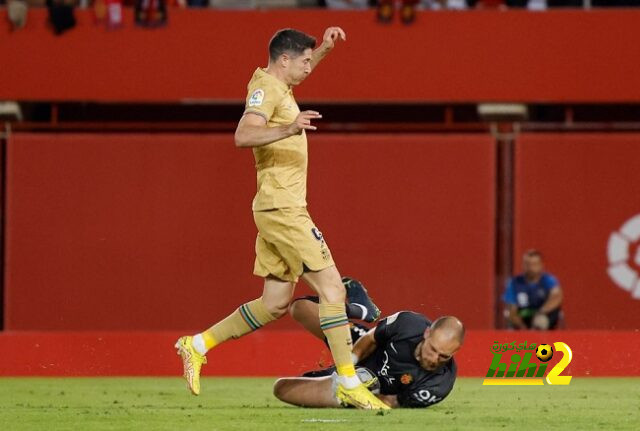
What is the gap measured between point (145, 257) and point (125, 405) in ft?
22.2

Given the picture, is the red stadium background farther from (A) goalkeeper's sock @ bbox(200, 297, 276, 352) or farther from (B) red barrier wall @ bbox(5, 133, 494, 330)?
(A) goalkeeper's sock @ bbox(200, 297, 276, 352)

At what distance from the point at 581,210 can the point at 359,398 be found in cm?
799

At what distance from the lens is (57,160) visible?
16.6 m

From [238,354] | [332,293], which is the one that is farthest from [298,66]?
[238,354]

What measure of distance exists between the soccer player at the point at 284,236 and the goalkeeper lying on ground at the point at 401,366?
20 centimetres

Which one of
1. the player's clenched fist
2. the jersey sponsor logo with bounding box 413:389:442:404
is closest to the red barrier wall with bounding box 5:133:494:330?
the jersey sponsor logo with bounding box 413:389:442:404

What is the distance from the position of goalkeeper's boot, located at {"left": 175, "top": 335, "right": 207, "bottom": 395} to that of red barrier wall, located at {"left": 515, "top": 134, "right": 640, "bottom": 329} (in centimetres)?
735

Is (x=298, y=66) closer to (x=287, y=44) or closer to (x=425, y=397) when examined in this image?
(x=287, y=44)

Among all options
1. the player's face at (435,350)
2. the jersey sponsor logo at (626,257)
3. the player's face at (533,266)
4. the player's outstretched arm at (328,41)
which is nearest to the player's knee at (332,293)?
the player's face at (435,350)

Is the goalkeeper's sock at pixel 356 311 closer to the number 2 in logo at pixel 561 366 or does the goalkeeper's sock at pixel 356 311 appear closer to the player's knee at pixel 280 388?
the player's knee at pixel 280 388

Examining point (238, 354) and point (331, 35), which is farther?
point (238, 354)

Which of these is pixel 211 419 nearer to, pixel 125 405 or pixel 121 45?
pixel 125 405

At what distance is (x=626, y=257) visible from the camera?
1642 cm

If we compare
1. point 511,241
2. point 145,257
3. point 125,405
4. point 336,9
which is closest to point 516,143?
point 511,241
